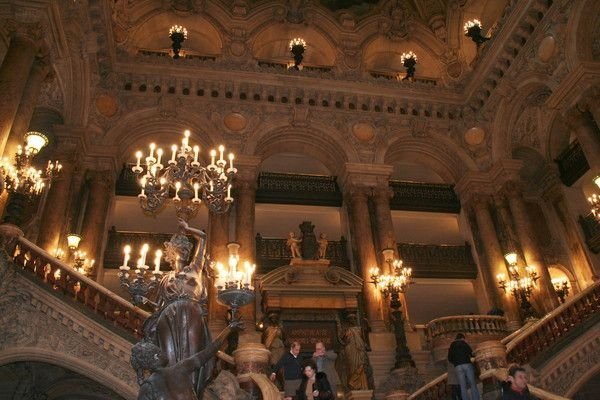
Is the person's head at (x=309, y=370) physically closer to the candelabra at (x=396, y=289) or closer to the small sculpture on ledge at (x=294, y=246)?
the candelabra at (x=396, y=289)

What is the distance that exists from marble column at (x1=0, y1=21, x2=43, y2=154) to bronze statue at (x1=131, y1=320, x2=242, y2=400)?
21.3 ft

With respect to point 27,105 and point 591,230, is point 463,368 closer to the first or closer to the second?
point 27,105

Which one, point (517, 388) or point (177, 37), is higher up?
point (177, 37)

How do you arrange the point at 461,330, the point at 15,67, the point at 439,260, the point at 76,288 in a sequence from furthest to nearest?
the point at 439,260
the point at 461,330
the point at 15,67
the point at 76,288

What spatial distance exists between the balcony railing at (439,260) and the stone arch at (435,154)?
2519 millimetres

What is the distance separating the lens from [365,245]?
47.2ft

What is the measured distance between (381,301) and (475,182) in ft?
17.8

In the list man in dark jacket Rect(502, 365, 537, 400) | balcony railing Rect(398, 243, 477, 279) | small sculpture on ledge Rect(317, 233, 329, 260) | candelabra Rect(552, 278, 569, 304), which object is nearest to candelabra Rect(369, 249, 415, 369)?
small sculpture on ledge Rect(317, 233, 329, 260)

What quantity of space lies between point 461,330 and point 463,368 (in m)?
4.95

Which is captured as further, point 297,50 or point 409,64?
point 409,64

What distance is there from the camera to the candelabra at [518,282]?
13383 mm

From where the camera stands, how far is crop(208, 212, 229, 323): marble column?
12.8 meters

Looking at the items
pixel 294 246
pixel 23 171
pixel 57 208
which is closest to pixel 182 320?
pixel 23 171

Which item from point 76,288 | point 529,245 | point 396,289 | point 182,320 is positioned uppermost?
point 529,245
